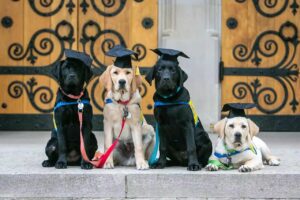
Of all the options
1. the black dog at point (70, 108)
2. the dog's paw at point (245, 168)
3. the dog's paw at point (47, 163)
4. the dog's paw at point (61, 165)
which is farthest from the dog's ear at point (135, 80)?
the dog's paw at point (245, 168)

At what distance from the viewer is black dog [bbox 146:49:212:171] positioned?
17.0 feet

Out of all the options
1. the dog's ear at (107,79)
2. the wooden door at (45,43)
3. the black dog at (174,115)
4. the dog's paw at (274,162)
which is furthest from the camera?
the wooden door at (45,43)

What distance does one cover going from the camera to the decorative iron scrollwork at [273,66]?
27.9 ft

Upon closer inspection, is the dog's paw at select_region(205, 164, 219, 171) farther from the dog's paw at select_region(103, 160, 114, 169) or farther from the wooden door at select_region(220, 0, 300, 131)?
the wooden door at select_region(220, 0, 300, 131)

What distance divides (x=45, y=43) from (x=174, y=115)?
3687 mm

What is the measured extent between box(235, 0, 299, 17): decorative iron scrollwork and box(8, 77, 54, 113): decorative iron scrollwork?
2935 mm

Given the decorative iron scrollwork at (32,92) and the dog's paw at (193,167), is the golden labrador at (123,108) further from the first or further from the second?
the decorative iron scrollwork at (32,92)

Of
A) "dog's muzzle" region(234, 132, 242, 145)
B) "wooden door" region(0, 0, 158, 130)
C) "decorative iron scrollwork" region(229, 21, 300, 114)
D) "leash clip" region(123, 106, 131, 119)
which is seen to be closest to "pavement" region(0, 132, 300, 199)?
"dog's muzzle" region(234, 132, 242, 145)

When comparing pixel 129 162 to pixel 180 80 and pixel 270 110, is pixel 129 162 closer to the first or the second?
pixel 180 80

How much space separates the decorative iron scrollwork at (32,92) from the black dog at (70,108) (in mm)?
3105

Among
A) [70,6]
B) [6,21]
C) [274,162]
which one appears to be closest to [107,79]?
[274,162]

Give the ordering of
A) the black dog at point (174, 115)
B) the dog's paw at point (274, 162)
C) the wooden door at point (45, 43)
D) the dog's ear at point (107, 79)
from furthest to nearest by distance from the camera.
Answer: the wooden door at point (45, 43)
the dog's paw at point (274, 162)
the dog's ear at point (107, 79)
the black dog at point (174, 115)

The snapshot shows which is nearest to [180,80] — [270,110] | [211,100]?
[211,100]

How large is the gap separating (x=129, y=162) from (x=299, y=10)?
410 centimetres
